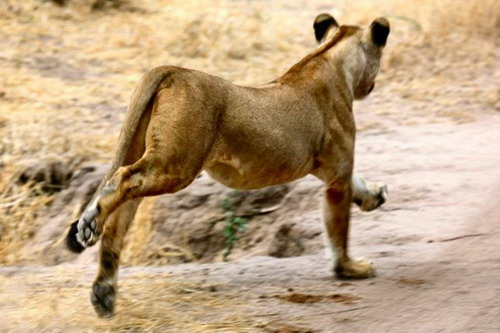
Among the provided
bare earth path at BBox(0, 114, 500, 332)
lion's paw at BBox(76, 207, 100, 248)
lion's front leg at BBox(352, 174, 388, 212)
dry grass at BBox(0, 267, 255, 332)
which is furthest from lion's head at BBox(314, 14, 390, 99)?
lion's paw at BBox(76, 207, 100, 248)

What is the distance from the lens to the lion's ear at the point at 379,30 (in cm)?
561

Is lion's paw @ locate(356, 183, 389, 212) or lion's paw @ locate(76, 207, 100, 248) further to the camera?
lion's paw @ locate(356, 183, 389, 212)

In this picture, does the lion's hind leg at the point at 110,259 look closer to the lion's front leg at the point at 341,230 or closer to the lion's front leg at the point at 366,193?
the lion's front leg at the point at 341,230

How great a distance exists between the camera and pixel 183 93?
4426 mm

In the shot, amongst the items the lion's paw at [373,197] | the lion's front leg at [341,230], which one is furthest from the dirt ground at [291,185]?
the lion's paw at [373,197]

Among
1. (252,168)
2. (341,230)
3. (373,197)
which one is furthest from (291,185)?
(252,168)

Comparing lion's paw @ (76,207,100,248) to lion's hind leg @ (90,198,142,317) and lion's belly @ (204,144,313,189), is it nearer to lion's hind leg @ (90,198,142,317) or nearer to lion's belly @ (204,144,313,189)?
lion's hind leg @ (90,198,142,317)

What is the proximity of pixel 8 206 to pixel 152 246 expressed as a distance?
137 centimetres

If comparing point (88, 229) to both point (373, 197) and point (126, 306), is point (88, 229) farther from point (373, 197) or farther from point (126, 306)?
point (373, 197)

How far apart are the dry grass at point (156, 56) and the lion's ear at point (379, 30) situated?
3.12 metres

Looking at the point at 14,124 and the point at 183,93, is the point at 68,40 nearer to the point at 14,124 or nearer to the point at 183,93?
the point at 14,124

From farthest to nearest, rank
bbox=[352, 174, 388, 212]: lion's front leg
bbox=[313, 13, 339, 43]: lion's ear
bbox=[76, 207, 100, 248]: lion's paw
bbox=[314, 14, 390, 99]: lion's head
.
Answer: bbox=[313, 13, 339, 43]: lion's ear, bbox=[352, 174, 388, 212]: lion's front leg, bbox=[314, 14, 390, 99]: lion's head, bbox=[76, 207, 100, 248]: lion's paw

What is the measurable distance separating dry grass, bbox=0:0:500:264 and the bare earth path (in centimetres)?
248

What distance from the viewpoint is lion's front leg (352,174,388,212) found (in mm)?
5641
